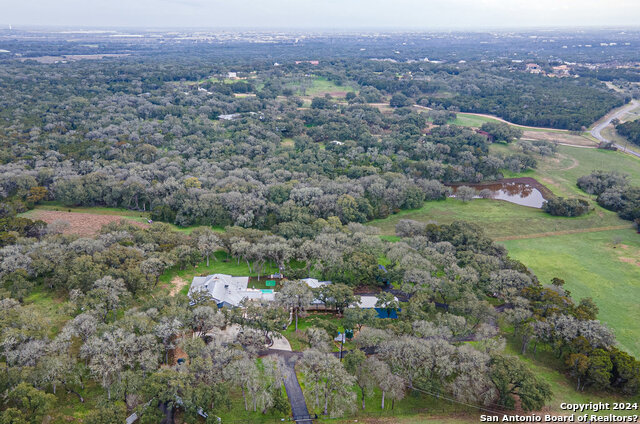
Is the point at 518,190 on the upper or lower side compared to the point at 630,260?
upper

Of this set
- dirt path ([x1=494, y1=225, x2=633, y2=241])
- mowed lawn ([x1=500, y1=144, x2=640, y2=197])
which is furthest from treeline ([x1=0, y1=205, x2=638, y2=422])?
mowed lawn ([x1=500, y1=144, x2=640, y2=197])

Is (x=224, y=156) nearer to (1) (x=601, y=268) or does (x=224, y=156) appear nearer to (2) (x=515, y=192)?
(2) (x=515, y=192)

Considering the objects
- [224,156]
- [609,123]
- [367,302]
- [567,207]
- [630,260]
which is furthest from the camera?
[609,123]

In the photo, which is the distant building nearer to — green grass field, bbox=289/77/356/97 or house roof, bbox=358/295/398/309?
house roof, bbox=358/295/398/309

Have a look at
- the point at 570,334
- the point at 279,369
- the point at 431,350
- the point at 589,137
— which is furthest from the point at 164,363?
the point at 589,137

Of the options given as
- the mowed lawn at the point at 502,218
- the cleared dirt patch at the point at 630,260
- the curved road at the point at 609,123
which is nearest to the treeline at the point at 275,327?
the mowed lawn at the point at 502,218

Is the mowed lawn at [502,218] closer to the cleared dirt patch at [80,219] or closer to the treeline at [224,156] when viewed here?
the treeline at [224,156]

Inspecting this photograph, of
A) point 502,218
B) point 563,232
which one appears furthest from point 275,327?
point 563,232

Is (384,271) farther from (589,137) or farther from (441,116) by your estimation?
(589,137)
